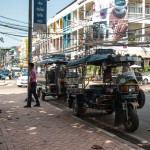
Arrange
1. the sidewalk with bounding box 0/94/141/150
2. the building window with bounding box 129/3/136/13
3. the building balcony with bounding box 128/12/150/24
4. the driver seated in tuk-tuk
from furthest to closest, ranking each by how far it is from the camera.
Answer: the building window with bounding box 129/3/136/13, the building balcony with bounding box 128/12/150/24, the driver seated in tuk-tuk, the sidewalk with bounding box 0/94/141/150

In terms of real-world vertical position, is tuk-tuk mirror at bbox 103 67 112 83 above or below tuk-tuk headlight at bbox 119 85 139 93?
above

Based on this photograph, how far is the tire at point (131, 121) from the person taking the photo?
31.2 ft

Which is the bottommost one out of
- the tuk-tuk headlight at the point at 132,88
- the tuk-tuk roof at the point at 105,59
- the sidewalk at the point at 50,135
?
the sidewalk at the point at 50,135

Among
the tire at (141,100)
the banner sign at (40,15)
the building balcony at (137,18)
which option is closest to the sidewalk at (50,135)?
the tire at (141,100)

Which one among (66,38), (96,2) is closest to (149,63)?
(96,2)

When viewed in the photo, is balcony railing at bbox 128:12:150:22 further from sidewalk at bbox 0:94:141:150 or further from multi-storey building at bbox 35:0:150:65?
sidewalk at bbox 0:94:141:150

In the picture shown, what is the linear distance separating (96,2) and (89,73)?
3498 cm

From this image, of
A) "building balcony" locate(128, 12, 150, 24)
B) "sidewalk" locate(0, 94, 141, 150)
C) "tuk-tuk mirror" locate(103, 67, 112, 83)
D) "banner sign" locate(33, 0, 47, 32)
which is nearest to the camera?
"sidewalk" locate(0, 94, 141, 150)

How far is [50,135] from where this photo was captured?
8703 mm

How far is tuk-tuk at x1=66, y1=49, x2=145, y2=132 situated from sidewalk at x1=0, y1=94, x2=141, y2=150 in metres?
0.90

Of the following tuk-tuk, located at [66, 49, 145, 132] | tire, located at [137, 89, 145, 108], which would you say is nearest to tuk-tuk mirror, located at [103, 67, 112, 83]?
tuk-tuk, located at [66, 49, 145, 132]

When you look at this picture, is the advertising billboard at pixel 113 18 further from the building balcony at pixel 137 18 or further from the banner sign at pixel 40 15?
the banner sign at pixel 40 15

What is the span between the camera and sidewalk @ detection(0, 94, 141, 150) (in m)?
7.54

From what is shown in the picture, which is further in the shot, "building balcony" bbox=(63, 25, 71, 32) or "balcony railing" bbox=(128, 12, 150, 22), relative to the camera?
"building balcony" bbox=(63, 25, 71, 32)
